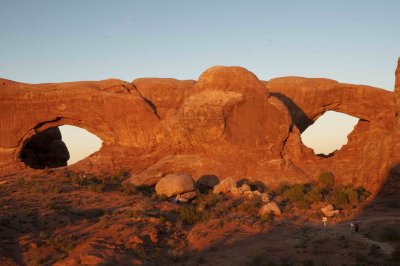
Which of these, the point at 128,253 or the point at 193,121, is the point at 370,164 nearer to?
the point at 193,121

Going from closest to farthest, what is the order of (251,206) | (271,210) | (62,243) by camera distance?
1. (62,243)
2. (271,210)
3. (251,206)

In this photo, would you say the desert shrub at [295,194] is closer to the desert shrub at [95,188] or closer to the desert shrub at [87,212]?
the desert shrub at [87,212]

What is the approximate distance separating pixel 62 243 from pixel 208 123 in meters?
12.9

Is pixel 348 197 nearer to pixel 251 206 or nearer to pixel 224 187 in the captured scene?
pixel 251 206

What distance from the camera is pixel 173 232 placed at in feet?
49.8

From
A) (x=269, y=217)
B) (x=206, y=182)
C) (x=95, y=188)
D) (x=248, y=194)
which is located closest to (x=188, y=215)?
(x=269, y=217)

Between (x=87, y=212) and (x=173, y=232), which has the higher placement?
(x=87, y=212)

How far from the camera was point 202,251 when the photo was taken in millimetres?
13570

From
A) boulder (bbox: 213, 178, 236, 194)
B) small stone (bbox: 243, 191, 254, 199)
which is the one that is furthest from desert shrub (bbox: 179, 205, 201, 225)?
boulder (bbox: 213, 178, 236, 194)

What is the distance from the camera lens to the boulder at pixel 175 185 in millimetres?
20344

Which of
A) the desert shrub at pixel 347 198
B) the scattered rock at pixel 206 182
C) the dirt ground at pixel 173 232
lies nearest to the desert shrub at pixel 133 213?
the dirt ground at pixel 173 232

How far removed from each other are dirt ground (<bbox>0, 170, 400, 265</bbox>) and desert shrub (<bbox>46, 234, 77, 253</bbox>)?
1.2 inches

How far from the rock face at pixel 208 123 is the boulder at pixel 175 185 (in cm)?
255

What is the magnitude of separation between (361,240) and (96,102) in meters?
19.5
